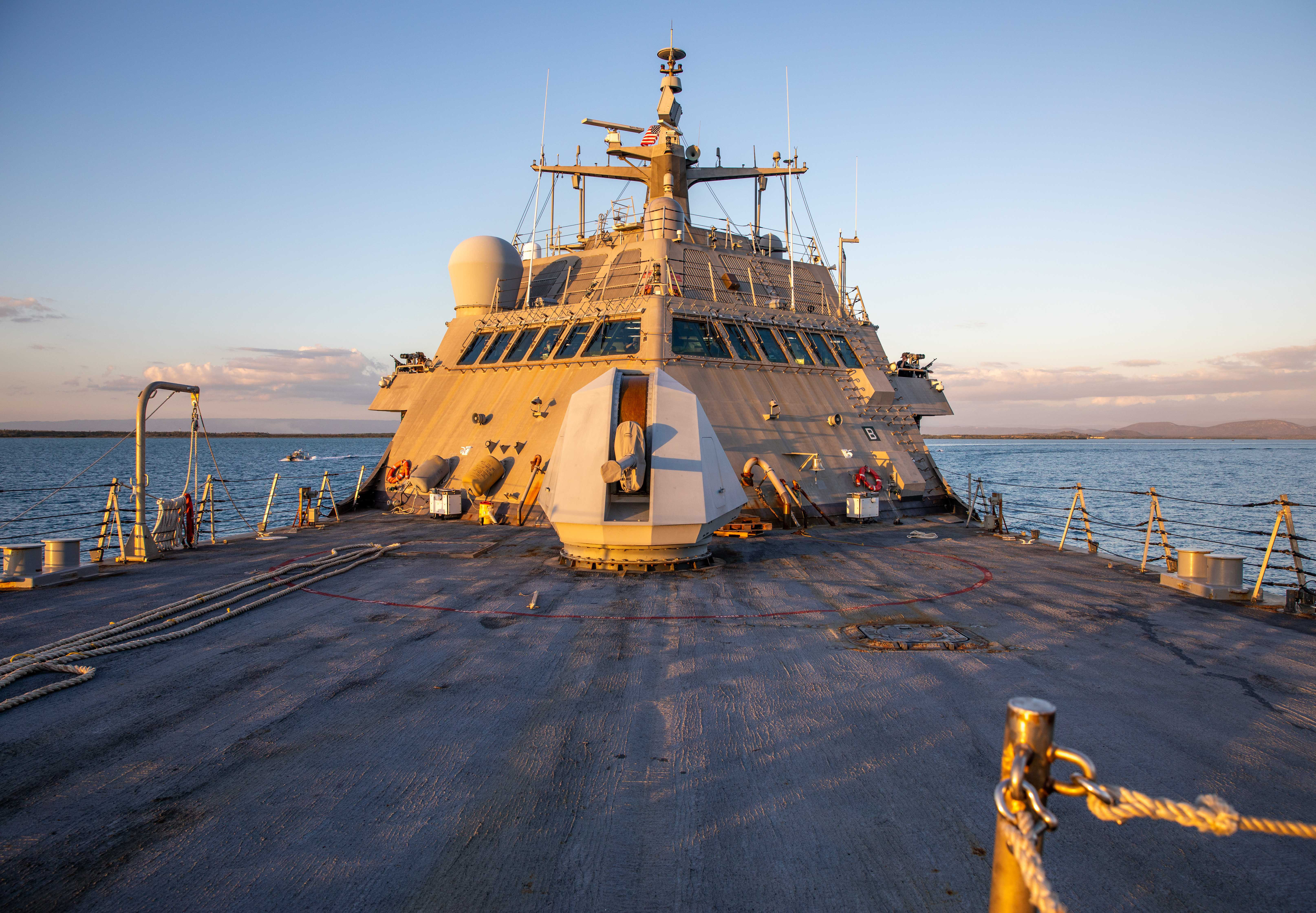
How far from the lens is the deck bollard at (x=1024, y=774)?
6.98 ft

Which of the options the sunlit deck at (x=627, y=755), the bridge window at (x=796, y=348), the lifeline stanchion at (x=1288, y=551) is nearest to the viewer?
the sunlit deck at (x=627, y=755)

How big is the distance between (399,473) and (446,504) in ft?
9.13

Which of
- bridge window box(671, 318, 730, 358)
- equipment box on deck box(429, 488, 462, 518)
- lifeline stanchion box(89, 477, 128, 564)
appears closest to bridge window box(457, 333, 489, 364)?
equipment box on deck box(429, 488, 462, 518)

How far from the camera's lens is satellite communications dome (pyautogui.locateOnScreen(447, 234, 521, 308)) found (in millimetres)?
24188

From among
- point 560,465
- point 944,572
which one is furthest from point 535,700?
point 944,572

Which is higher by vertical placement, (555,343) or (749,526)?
(555,343)

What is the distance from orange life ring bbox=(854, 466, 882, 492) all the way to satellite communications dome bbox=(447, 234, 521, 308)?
13.7 metres

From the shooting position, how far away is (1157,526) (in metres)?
28.5

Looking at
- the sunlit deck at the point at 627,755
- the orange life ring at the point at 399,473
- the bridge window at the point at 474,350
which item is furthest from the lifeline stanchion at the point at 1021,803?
the bridge window at the point at 474,350

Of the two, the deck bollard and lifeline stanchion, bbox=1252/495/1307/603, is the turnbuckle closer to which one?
the deck bollard

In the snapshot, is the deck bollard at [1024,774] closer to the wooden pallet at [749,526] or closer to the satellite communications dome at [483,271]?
the wooden pallet at [749,526]

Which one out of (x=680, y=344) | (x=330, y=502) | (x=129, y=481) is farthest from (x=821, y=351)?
(x=129, y=481)

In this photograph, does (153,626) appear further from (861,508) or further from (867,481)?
(867,481)

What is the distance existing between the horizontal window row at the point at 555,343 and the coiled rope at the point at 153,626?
30.6 ft
